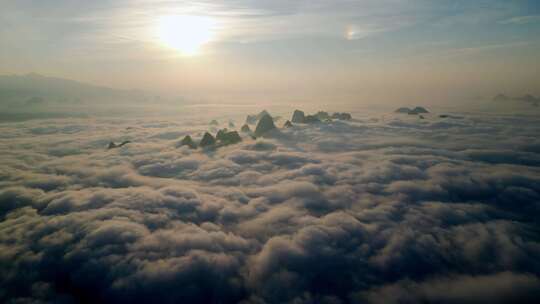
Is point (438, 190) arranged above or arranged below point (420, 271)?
above

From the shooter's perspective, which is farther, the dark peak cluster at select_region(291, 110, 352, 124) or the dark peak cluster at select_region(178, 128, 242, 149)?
the dark peak cluster at select_region(291, 110, 352, 124)

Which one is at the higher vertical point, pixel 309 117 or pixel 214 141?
pixel 309 117

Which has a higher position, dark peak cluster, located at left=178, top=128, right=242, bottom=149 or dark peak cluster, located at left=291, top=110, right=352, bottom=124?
dark peak cluster, located at left=291, top=110, right=352, bottom=124

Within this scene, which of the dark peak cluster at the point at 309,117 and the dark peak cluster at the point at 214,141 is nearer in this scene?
the dark peak cluster at the point at 214,141

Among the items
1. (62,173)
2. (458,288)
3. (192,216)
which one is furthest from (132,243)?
(62,173)

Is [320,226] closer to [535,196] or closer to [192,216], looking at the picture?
[192,216]

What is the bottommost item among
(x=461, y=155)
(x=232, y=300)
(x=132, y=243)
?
(x=232, y=300)

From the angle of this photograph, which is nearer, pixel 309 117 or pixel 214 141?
Answer: pixel 214 141

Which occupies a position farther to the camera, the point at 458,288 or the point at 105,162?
the point at 105,162

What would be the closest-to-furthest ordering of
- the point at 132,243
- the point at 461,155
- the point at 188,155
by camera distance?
1. the point at 132,243
2. the point at 461,155
3. the point at 188,155

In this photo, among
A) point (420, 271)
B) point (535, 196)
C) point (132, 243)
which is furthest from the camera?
point (535, 196)

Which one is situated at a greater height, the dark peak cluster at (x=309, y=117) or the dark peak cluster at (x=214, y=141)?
the dark peak cluster at (x=309, y=117)
